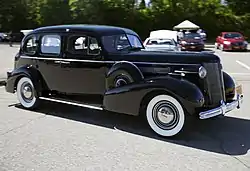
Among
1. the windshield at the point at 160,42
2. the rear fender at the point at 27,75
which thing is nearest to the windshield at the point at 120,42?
the rear fender at the point at 27,75

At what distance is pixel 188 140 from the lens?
17.9 ft

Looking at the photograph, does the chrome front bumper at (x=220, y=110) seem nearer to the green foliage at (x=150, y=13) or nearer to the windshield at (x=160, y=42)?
the windshield at (x=160, y=42)

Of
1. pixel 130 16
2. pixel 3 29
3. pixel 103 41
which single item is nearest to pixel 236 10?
pixel 130 16

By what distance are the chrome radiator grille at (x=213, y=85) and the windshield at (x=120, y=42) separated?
175 centimetres

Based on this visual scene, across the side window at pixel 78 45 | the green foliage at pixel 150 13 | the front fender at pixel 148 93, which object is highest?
the green foliage at pixel 150 13

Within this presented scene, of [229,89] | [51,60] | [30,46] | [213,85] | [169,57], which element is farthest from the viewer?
[30,46]

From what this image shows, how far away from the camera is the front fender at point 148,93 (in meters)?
5.30

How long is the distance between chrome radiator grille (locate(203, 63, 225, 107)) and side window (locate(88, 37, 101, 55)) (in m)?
2.00

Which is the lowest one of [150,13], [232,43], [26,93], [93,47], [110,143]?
[110,143]

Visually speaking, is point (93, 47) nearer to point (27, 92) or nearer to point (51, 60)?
point (51, 60)

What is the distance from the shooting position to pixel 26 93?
747 cm

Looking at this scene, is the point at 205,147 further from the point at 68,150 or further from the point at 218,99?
the point at 68,150

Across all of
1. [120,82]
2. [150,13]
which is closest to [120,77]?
[120,82]

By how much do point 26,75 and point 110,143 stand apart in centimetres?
292
